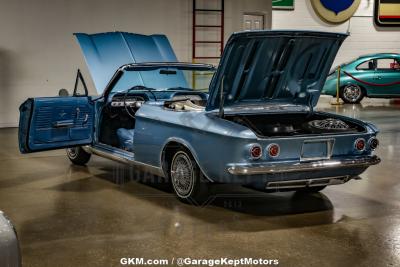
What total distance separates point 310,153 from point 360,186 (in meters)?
1.71

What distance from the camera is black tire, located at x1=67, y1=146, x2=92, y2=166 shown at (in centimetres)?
780

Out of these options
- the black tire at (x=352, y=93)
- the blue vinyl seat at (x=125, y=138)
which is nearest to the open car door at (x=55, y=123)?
the blue vinyl seat at (x=125, y=138)

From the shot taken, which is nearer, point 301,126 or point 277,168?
point 277,168

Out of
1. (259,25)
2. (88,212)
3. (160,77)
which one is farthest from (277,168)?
(259,25)

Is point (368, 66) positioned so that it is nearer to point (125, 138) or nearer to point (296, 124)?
point (125, 138)

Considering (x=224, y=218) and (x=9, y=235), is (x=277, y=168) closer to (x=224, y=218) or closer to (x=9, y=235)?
(x=224, y=218)

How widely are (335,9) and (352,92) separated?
4.21 m

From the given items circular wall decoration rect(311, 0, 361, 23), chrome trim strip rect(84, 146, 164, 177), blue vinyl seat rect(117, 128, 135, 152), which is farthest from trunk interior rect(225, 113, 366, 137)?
circular wall decoration rect(311, 0, 361, 23)

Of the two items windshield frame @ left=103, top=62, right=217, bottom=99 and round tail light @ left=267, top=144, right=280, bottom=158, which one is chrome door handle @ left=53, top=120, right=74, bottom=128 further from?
round tail light @ left=267, top=144, right=280, bottom=158

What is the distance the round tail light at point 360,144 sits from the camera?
5566mm

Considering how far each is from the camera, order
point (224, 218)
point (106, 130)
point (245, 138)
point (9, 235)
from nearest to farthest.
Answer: point (9, 235), point (245, 138), point (224, 218), point (106, 130)

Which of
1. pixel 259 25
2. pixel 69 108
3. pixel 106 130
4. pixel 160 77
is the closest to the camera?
pixel 69 108

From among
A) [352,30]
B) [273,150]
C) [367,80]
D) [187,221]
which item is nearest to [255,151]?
[273,150]

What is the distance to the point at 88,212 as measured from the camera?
557cm
